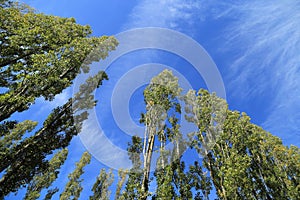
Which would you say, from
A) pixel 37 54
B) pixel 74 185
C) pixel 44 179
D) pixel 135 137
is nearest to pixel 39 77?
pixel 37 54

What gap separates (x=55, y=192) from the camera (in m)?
15.4

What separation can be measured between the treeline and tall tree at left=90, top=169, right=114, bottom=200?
4.20m

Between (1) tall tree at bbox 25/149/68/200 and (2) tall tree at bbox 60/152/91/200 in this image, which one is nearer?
(1) tall tree at bbox 25/149/68/200

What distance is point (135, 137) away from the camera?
10.5 meters

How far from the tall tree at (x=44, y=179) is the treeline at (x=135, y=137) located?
0.24ft

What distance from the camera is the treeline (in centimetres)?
754

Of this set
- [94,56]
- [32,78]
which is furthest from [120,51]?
[32,78]

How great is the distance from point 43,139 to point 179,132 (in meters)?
7.67

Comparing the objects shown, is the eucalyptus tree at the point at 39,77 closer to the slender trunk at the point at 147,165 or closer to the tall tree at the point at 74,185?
the slender trunk at the point at 147,165

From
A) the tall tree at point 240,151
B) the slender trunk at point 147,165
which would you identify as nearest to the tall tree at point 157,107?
the slender trunk at point 147,165

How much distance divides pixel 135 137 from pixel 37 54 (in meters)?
6.24

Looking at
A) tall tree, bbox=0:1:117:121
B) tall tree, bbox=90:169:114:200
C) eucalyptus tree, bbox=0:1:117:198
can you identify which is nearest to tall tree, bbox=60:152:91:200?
tall tree, bbox=90:169:114:200

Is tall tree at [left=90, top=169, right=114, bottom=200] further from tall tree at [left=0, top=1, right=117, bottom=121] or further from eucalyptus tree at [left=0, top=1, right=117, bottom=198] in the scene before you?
tall tree at [left=0, top=1, right=117, bottom=121]

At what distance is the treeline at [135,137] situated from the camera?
7543mm
